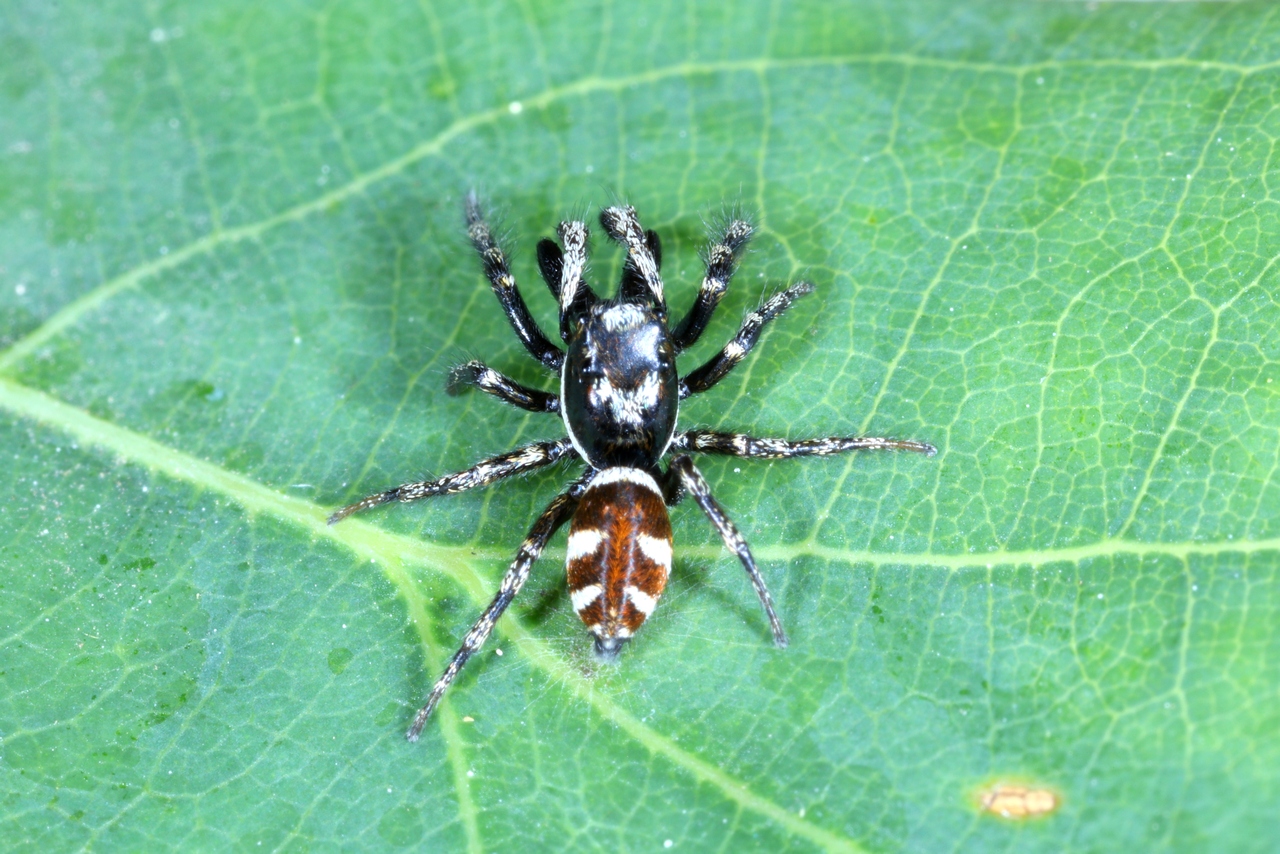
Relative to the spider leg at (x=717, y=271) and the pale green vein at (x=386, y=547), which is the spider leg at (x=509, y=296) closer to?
the spider leg at (x=717, y=271)

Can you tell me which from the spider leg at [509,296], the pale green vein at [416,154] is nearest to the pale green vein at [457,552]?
the pale green vein at [416,154]

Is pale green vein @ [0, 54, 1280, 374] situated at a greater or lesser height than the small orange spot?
greater

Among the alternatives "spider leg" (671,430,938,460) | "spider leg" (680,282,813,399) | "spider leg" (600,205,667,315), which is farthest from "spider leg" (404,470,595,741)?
"spider leg" (600,205,667,315)

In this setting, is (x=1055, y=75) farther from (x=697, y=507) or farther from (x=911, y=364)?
(x=697, y=507)

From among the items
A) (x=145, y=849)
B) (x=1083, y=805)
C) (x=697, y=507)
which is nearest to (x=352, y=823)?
(x=145, y=849)

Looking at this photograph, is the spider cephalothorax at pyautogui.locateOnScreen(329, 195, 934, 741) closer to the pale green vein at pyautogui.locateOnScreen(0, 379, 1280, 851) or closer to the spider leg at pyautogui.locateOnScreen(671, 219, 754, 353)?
the spider leg at pyautogui.locateOnScreen(671, 219, 754, 353)

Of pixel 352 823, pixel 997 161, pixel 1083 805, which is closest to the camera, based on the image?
pixel 1083 805

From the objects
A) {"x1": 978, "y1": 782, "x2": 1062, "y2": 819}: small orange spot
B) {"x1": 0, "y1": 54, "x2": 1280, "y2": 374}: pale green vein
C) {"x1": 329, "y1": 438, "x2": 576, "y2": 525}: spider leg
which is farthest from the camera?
{"x1": 0, "y1": 54, "x2": 1280, "y2": 374}: pale green vein
